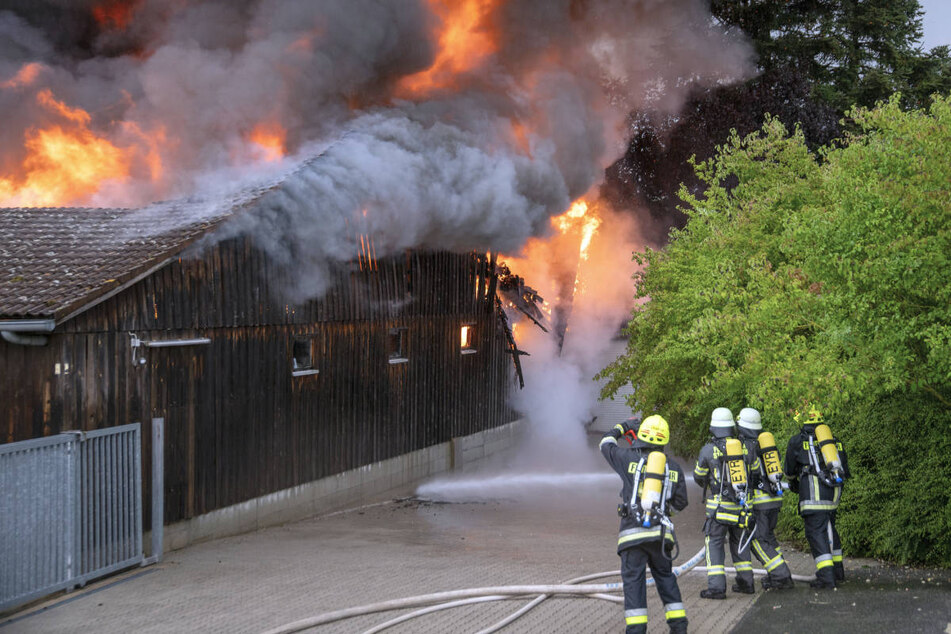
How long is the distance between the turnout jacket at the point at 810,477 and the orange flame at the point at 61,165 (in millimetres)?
13832

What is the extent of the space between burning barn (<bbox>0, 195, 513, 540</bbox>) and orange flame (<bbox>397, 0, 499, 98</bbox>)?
3.46 meters

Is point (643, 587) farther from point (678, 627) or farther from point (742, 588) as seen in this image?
point (742, 588)

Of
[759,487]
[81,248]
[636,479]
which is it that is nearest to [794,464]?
[759,487]

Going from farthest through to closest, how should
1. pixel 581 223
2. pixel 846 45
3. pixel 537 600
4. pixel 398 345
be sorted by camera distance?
pixel 846 45
pixel 581 223
pixel 398 345
pixel 537 600

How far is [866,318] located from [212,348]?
8.08 m

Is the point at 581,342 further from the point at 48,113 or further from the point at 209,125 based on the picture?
the point at 48,113

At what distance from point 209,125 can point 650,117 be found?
48.8 ft

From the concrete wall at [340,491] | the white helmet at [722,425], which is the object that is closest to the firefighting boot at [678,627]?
the white helmet at [722,425]

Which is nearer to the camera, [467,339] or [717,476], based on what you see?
[717,476]

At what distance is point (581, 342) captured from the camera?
977 inches

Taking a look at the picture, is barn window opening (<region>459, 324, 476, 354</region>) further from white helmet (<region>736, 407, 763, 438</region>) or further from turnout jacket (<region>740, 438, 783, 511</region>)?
turnout jacket (<region>740, 438, 783, 511</region>)

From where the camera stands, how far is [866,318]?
808 centimetres

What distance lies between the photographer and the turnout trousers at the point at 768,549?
827 centimetres

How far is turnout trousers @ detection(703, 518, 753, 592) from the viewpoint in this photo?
805 centimetres
